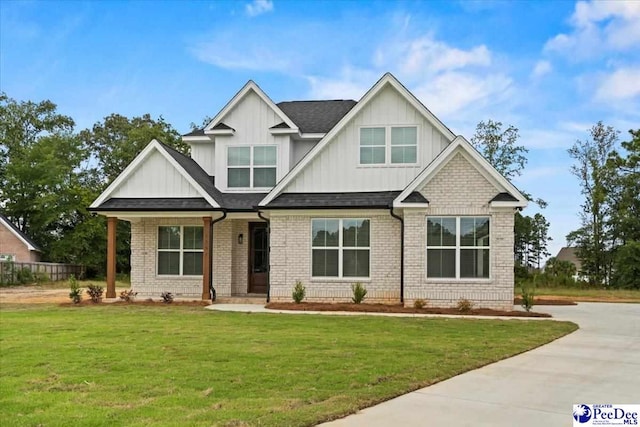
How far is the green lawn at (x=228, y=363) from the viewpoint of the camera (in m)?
6.14

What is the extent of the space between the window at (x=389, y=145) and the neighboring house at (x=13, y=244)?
30.9 meters

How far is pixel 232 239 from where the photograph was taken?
68.2ft

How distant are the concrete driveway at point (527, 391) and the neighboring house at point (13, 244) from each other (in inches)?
1533

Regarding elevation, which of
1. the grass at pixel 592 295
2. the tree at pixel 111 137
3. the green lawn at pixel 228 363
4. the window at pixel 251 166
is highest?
the tree at pixel 111 137

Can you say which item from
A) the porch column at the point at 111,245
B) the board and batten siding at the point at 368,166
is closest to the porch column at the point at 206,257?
the board and batten siding at the point at 368,166

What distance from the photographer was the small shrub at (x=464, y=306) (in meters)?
16.9

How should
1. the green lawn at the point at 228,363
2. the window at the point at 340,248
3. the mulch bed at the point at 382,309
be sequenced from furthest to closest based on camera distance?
the window at the point at 340,248, the mulch bed at the point at 382,309, the green lawn at the point at 228,363

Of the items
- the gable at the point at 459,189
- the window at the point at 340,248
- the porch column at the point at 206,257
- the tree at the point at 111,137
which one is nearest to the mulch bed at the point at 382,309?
the window at the point at 340,248

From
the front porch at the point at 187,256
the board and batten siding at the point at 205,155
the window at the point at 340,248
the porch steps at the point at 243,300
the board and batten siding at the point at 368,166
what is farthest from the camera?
the board and batten siding at the point at 205,155

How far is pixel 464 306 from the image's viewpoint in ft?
55.6

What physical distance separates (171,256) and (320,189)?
5728mm

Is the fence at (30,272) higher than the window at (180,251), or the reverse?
the window at (180,251)

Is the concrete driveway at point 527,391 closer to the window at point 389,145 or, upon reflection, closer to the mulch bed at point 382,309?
the mulch bed at point 382,309

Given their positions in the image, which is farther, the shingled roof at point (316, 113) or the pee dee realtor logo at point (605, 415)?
the shingled roof at point (316, 113)
